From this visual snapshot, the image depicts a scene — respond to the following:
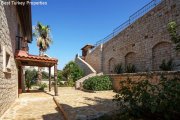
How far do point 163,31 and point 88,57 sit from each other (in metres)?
14.4

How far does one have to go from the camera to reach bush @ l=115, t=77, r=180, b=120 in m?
3.62

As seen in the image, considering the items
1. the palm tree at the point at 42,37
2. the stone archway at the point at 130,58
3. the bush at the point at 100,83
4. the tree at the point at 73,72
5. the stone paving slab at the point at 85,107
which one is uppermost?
the palm tree at the point at 42,37

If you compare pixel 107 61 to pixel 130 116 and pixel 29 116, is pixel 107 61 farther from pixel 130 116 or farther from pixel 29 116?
pixel 130 116

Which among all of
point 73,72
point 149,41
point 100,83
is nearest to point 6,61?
point 100,83

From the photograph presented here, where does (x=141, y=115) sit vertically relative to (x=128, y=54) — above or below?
below

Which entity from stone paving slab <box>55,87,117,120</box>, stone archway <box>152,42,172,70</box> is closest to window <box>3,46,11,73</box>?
stone paving slab <box>55,87,117,120</box>

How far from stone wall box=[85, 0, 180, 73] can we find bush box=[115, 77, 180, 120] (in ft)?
25.7

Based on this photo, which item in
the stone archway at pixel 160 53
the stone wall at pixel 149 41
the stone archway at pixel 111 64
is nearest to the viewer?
the stone wall at pixel 149 41

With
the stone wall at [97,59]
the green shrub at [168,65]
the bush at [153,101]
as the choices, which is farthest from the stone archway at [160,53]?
the stone wall at [97,59]

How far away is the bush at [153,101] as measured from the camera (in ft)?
11.9

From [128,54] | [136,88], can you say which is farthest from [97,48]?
[136,88]

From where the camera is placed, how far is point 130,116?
4094 millimetres

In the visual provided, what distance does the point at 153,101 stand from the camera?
373 cm

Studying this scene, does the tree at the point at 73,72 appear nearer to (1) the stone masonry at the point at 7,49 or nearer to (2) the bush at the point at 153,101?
(1) the stone masonry at the point at 7,49
